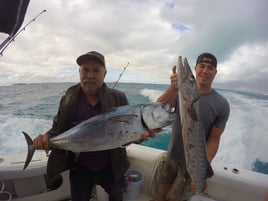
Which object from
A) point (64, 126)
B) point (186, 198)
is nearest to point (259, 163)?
point (186, 198)

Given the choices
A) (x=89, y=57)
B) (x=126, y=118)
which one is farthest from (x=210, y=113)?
(x=89, y=57)

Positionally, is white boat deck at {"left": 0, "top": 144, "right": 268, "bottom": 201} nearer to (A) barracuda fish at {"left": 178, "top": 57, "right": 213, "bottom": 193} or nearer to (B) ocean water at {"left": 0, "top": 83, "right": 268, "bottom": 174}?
(A) barracuda fish at {"left": 178, "top": 57, "right": 213, "bottom": 193}

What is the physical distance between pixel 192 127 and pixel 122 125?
43 centimetres

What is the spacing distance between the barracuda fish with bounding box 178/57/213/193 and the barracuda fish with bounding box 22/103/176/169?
0.33 ft

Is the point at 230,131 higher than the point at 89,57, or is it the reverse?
the point at 89,57

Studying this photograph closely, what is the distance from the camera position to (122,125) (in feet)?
3.76

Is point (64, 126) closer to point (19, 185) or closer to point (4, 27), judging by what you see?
point (4, 27)

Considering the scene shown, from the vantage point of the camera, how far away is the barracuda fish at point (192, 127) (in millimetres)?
1154

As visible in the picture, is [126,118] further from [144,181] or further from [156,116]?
[144,181]

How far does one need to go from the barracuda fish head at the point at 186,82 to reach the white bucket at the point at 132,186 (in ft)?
5.13

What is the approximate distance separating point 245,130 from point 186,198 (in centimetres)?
533

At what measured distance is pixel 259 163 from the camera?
4977mm

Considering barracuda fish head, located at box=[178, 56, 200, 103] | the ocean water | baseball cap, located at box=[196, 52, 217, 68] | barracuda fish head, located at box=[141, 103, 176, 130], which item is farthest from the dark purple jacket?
the ocean water

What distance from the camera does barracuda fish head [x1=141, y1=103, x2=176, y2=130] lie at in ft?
3.72
